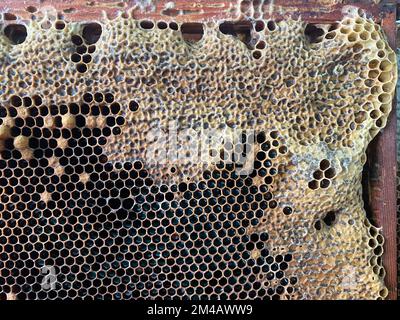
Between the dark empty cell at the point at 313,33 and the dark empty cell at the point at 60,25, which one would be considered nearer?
the dark empty cell at the point at 60,25

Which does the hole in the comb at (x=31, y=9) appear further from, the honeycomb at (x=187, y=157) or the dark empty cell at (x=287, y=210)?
the dark empty cell at (x=287, y=210)

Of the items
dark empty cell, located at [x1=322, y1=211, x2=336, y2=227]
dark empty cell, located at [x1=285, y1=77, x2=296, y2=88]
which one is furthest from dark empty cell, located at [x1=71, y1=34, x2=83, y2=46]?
dark empty cell, located at [x1=322, y1=211, x2=336, y2=227]

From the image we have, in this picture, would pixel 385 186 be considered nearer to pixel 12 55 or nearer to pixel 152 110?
pixel 152 110

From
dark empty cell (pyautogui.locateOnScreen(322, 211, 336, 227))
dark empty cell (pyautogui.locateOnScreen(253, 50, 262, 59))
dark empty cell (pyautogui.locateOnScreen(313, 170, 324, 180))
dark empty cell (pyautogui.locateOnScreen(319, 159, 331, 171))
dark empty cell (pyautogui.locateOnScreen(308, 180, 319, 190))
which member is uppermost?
dark empty cell (pyautogui.locateOnScreen(253, 50, 262, 59))

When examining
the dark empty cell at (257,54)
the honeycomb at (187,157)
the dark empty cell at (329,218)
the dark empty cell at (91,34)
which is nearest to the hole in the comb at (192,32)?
the honeycomb at (187,157)

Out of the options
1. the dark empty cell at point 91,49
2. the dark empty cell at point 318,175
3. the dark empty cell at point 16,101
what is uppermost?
the dark empty cell at point 91,49

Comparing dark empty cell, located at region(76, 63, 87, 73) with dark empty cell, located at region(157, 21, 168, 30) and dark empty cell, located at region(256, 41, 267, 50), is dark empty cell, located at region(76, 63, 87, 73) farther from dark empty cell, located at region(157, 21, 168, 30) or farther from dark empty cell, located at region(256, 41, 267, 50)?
dark empty cell, located at region(256, 41, 267, 50)

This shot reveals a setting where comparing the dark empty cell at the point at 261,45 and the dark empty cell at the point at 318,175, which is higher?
the dark empty cell at the point at 261,45
